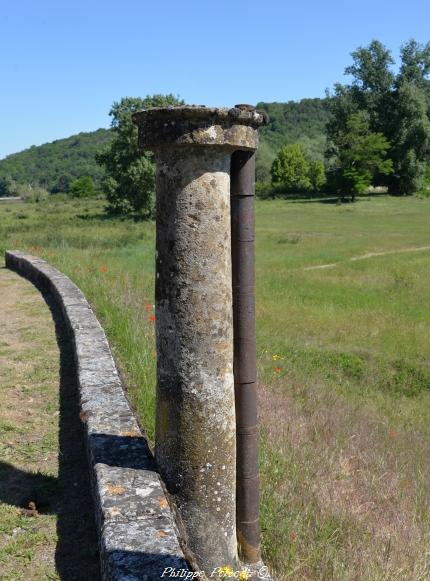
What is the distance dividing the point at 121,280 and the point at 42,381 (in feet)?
24.2

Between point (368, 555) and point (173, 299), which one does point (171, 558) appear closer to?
point (173, 299)

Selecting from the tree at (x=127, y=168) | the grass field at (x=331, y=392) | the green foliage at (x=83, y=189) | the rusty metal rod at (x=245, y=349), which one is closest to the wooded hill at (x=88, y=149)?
the green foliage at (x=83, y=189)

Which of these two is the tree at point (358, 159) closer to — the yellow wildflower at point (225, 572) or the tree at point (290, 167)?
the tree at point (290, 167)

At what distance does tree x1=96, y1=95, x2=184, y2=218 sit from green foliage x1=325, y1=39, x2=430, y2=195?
974 inches

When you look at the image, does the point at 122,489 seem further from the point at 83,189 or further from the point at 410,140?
the point at 83,189

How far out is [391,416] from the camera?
7.52 metres

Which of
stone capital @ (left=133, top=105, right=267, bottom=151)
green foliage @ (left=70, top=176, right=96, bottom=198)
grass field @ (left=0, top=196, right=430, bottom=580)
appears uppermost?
green foliage @ (left=70, top=176, right=96, bottom=198)

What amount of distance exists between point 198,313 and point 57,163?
13415 cm

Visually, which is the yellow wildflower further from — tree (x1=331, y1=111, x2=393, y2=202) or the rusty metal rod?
tree (x1=331, y1=111, x2=393, y2=202)

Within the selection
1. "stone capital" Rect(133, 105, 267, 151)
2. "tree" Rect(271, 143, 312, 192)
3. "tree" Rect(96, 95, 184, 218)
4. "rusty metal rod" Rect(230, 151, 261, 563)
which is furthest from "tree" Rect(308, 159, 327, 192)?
"stone capital" Rect(133, 105, 267, 151)

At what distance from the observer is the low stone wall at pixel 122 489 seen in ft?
8.79

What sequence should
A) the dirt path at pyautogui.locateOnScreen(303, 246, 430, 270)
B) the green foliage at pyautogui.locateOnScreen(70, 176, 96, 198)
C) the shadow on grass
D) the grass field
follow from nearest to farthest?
the grass field
the dirt path at pyautogui.locateOnScreen(303, 246, 430, 270)
the shadow on grass
the green foliage at pyautogui.locateOnScreen(70, 176, 96, 198)

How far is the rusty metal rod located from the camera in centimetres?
321

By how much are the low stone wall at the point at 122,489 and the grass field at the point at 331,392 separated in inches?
14.3
